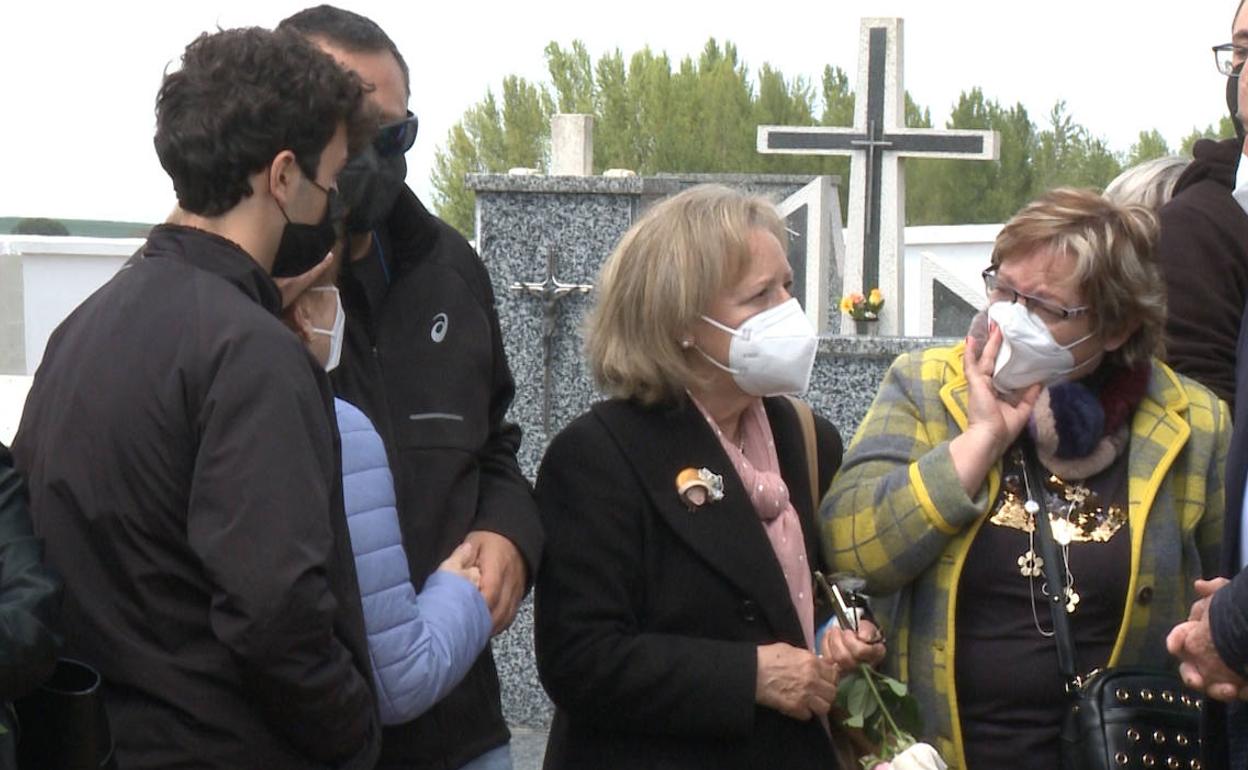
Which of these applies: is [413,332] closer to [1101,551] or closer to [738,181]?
[1101,551]

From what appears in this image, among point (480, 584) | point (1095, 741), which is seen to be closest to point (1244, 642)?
point (1095, 741)

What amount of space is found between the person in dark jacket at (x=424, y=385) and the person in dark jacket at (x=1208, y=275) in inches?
60.7

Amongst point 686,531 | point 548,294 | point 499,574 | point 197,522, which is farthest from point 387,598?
point 548,294

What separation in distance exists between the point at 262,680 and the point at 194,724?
12 cm

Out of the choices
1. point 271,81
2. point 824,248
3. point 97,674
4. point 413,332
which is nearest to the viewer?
point 97,674

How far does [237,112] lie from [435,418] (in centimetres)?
81

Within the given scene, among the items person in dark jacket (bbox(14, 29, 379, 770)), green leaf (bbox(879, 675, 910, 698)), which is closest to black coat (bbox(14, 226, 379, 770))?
person in dark jacket (bbox(14, 29, 379, 770))

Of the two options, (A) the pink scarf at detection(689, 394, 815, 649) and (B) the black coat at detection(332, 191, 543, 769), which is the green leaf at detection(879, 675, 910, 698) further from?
(B) the black coat at detection(332, 191, 543, 769)

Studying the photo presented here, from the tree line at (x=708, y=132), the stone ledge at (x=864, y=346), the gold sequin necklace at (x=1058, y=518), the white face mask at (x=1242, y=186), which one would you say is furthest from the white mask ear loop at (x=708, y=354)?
the tree line at (x=708, y=132)

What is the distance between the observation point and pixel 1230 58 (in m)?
4.17

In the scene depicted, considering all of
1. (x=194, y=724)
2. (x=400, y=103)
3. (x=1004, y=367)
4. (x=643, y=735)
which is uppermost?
(x=400, y=103)

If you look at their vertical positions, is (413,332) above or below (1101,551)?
above

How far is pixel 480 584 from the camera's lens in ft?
10.5

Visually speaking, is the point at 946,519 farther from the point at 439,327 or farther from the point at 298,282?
the point at 298,282
